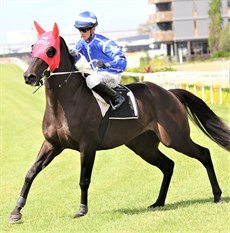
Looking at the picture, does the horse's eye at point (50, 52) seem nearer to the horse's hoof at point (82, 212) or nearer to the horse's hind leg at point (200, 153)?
the horse's hoof at point (82, 212)

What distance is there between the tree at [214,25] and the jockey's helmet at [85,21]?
5757 centimetres

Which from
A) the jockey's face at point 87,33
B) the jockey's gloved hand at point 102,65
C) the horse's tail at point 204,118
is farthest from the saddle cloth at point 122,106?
the horse's tail at point 204,118

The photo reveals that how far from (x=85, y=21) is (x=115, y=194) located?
106 inches

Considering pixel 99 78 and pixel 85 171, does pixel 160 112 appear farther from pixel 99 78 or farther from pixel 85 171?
pixel 85 171

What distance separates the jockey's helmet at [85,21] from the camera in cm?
687

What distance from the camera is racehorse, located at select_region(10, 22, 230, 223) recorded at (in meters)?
6.71

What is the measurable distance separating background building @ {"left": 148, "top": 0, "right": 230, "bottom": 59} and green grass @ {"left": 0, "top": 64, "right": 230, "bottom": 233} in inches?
2107

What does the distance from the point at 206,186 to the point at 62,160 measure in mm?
4807

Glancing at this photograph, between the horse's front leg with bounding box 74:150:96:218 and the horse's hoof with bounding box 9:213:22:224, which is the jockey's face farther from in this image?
the horse's hoof with bounding box 9:213:22:224

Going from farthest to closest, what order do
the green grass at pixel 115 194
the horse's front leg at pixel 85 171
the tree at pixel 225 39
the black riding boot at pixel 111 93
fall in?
the tree at pixel 225 39 < the black riding boot at pixel 111 93 < the horse's front leg at pixel 85 171 < the green grass at pixel 115 194

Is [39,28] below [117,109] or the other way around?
the other way around

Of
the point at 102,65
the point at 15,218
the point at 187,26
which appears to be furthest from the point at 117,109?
the point at 187,26

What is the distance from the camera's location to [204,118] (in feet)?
26.7

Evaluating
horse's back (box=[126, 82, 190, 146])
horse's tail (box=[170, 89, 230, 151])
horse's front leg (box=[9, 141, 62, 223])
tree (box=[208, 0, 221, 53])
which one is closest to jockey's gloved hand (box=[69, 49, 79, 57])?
horse's back (box=[126, 82, 190, 146])
